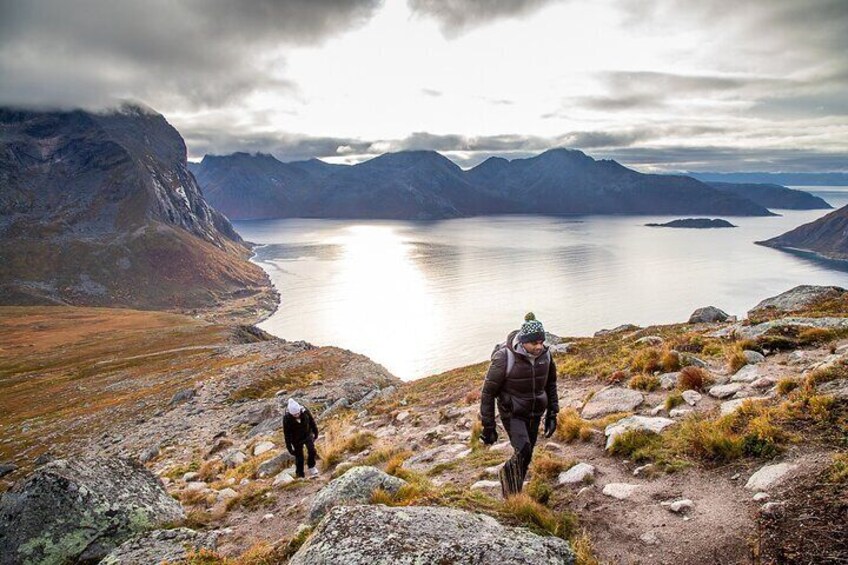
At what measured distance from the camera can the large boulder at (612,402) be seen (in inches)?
534

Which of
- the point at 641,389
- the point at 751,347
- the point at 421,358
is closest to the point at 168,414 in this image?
the point at 641,389

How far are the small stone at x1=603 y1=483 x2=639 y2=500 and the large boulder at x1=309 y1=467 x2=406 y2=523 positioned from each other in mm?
3937

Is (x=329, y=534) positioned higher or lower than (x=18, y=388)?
higher

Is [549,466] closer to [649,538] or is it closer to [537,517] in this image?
[537,517]

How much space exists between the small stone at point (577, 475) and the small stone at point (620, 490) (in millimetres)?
498

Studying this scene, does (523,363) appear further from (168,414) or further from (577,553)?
(168,414)

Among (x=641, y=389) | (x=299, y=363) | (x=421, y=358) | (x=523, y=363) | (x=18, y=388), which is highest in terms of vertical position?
(x=523, y=363)

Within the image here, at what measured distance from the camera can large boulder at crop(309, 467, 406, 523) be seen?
8.83 m

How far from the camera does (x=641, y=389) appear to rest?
14688mm

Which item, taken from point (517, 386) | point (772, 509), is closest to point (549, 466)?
point (517, 386)

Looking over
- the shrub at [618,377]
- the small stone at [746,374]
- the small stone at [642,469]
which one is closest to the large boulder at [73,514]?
the small stone at [642,469]

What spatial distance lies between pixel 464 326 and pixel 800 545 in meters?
144

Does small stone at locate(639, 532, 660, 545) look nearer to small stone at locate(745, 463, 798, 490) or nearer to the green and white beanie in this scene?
small stone at locate(745, 463, 798, 490)

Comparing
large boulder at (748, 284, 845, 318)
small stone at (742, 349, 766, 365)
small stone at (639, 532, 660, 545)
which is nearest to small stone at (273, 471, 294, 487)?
small stone at (639, 532, 660, 545)
